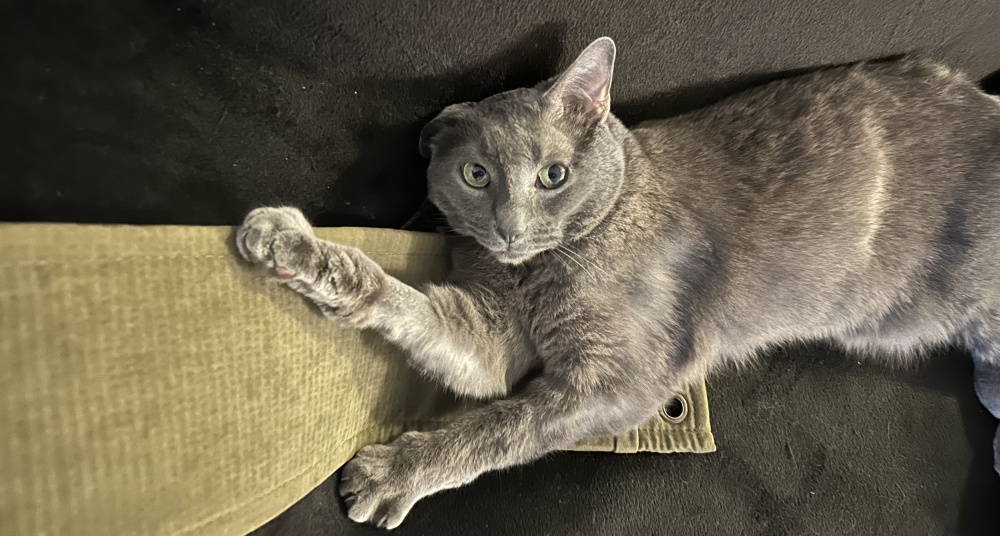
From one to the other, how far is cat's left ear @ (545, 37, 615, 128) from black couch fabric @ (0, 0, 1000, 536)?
75mm

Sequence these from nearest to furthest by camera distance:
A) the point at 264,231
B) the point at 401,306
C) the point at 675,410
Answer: the point at 264,231 < the point at 401,306 < the point at 675,410

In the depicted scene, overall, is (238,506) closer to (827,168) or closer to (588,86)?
(588,86)

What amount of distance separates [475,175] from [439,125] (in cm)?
12

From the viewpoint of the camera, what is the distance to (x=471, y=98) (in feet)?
3.61

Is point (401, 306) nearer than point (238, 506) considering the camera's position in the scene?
No

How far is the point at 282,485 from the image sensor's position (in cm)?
84

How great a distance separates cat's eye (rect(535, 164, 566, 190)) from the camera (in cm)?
106

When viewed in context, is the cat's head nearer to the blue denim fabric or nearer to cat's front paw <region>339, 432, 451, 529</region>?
cat's front paw <region>339, 432, 451, 529</region>

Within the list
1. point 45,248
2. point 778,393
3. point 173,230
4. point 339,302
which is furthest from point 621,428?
point 45,248

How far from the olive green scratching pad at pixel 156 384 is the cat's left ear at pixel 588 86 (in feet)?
1.46

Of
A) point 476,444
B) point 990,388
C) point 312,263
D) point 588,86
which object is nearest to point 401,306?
point 312,263

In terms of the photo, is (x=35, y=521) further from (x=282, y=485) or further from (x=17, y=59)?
(x=17, y=59)

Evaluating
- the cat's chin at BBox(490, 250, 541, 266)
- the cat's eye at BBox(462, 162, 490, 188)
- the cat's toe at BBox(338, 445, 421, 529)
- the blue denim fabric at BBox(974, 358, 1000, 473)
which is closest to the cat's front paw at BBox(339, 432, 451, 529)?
the cat's toe at BBox(338, 445, 421, 529)

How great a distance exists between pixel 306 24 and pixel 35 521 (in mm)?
691
